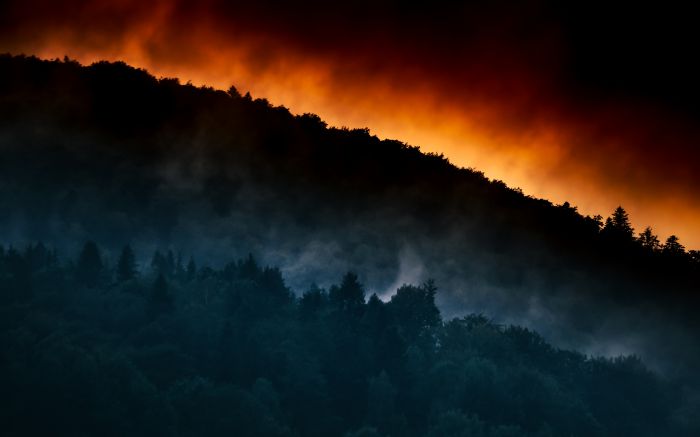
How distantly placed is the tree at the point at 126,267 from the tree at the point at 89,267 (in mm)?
3159

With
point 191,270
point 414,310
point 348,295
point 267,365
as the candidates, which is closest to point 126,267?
point 191,270

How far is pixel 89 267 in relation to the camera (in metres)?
165

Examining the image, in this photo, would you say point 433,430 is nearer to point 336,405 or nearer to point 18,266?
point 336,405

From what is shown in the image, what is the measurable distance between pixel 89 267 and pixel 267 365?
34.0 meters

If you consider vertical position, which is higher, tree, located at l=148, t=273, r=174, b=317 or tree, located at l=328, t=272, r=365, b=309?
tree, located at l=328, t=272, r=365, b=309

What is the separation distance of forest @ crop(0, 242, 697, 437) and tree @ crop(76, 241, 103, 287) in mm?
297

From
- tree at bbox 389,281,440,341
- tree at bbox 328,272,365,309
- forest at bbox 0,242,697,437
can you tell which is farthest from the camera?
tree at bbox 389,281,440,341

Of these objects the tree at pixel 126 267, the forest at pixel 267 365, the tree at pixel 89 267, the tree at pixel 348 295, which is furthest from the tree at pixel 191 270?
the tree at pixel 348 295

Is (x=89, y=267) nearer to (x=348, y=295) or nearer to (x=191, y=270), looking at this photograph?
(x=191, y=270)

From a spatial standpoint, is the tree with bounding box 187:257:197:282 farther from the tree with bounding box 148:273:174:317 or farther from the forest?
the tree with bounding box 148:273:174:317

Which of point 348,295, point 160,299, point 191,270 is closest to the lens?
point 160,299

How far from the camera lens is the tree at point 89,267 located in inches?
6407

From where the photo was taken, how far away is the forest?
127500 mm

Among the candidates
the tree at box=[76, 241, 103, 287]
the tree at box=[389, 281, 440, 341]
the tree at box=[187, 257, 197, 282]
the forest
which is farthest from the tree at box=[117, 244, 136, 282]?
the tree at box=[389, 281, 440, 341]
